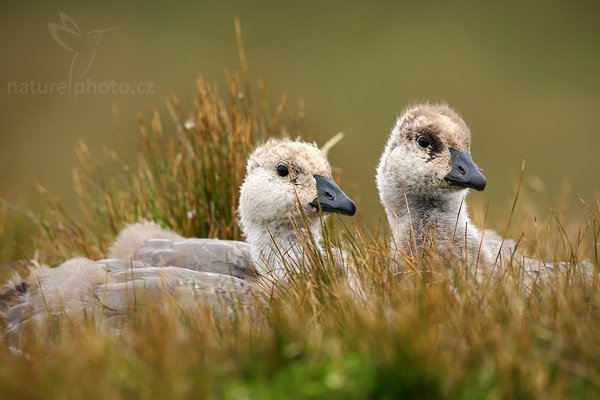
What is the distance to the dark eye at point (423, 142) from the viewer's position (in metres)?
5.54

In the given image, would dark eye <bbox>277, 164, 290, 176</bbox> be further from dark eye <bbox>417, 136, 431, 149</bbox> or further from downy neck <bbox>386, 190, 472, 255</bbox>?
dark eye <bbox>417, 136, 431, 149</bbox>

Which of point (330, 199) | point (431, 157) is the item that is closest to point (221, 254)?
point (330, 199)

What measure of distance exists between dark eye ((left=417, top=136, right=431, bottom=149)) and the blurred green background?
23.0 feet

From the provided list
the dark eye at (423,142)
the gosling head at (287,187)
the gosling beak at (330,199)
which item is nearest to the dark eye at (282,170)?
the gosling head at (287,187)

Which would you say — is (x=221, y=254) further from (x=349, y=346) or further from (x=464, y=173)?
(x=349, y=346)

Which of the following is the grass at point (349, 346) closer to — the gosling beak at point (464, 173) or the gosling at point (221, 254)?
the gosling at point (221, 254)

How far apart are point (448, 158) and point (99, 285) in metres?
2.16

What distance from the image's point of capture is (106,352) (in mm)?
3455

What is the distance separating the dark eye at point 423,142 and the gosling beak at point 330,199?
0.59 metres

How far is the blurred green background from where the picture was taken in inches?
638

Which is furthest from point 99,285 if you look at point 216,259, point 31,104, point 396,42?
point 396,42

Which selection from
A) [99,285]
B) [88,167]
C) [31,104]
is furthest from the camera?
[31,104]

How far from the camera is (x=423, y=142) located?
556 cm

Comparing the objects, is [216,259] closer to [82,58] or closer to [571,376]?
[571,376]
